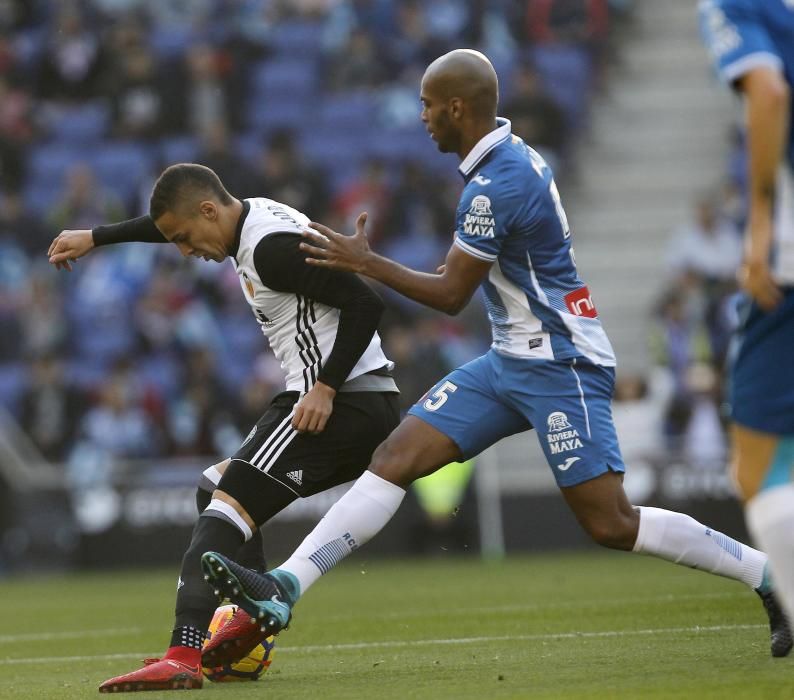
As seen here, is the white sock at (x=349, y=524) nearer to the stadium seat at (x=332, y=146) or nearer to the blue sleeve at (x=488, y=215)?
the blue sleeve at (x=488, y=215)

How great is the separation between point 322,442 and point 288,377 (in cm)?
34

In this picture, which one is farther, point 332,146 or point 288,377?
point 332,146

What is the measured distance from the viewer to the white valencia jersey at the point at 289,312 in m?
6.58

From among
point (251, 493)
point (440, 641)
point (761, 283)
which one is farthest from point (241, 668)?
point (761, 283)

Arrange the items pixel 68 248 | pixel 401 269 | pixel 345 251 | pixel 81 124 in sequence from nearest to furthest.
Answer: pixel 345 251 → pixel 401 269 → pixel 68 248 → pixel 81 124

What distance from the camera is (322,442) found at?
664cm

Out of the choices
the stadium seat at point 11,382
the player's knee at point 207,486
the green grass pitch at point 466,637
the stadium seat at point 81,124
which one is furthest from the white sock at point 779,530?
the stadium seat at point 81,124

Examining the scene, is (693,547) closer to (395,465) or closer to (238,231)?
(395,465)

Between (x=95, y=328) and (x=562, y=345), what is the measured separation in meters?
13.1

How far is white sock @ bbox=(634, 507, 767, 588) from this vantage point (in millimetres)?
6477

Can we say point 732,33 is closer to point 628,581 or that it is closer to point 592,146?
point 628,581

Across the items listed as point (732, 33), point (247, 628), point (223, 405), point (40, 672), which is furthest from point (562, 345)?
point (223, 405)

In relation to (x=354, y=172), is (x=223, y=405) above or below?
below

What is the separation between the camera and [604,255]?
19797mm
